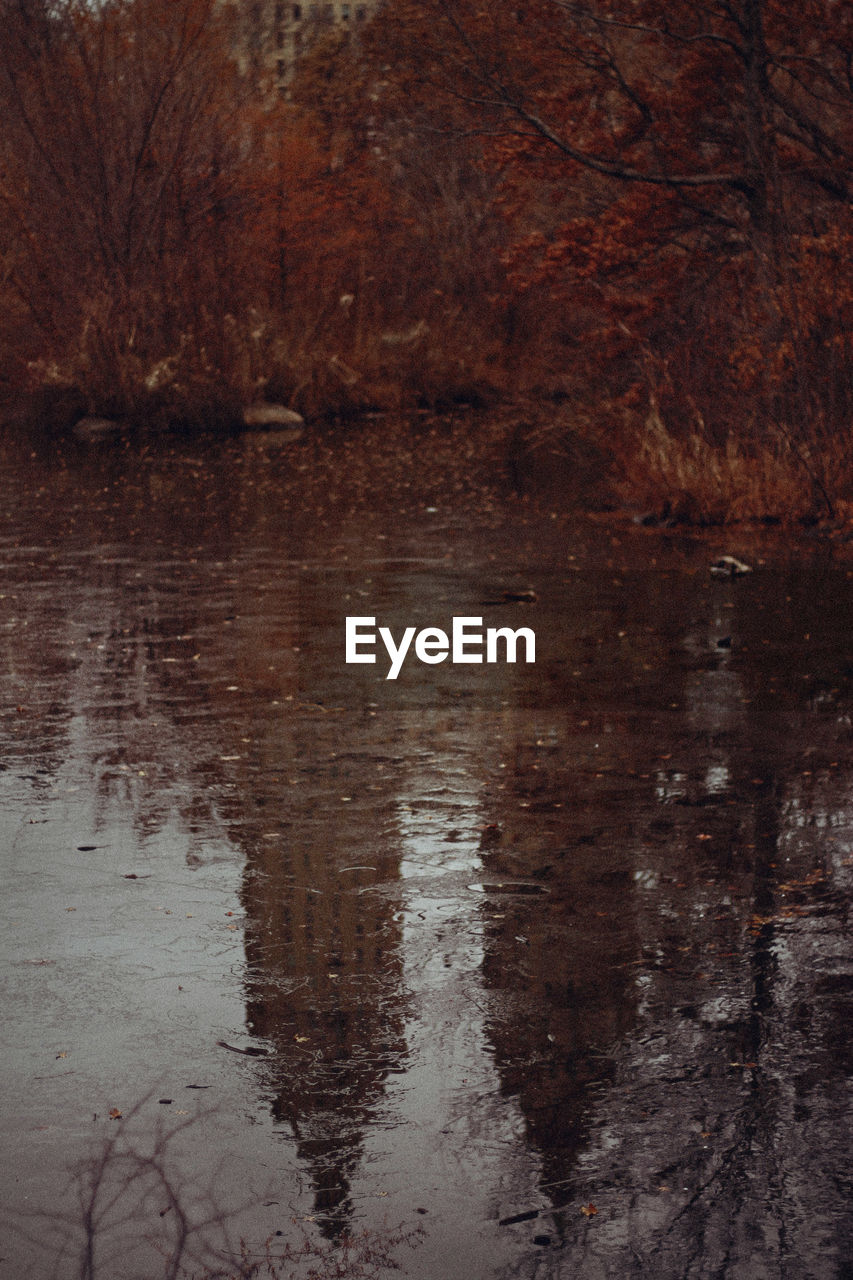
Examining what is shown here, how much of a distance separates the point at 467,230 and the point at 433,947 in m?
39.2

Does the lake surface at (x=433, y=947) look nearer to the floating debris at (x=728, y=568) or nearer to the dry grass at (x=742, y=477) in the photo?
the floating debris at (x=728, y=568)

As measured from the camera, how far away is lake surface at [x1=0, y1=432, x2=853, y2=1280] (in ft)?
13.5

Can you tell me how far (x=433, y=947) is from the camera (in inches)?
234

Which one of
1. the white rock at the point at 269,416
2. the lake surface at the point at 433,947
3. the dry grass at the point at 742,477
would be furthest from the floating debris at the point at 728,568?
the white rock at the point at 269,416

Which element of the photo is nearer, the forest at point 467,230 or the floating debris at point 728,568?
the floating debris at point 728,568

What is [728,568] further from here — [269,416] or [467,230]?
[467,230]

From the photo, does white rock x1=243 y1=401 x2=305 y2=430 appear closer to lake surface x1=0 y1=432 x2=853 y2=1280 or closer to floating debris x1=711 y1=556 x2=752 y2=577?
floating debris x1=711 y1=556 x2=752 y2=577

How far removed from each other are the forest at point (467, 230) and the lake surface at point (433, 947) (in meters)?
5.67

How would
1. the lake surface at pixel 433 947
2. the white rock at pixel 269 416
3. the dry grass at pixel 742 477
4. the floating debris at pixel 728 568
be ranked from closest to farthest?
the lake surface at pixel 433 947 → the floating debris at pixel 728 568 → the dry grass at pixel 742 477 → the white rock at pixel 269 416

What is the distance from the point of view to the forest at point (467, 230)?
17844 mm

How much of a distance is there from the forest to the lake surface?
5.67 metres

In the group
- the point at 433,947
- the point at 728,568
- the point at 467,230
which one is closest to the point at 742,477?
the point at 728,568

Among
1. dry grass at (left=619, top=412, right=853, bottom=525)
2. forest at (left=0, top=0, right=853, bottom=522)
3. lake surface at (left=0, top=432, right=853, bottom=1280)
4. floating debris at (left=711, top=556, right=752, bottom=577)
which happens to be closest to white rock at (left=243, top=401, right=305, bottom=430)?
forest at (left=0, top=0, right=853, bottom=522)

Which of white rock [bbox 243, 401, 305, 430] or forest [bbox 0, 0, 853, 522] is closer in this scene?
forest [bbox 0, 0, 853, 522]
